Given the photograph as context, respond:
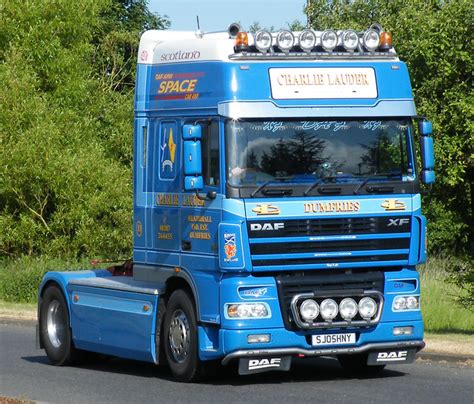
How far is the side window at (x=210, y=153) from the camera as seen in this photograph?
13.3 m

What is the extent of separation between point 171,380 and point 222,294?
1.63m

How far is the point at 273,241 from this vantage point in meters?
13.2

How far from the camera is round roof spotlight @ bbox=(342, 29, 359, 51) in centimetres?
1406

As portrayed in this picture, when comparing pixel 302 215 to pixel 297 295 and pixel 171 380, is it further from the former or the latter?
pixel 171 380

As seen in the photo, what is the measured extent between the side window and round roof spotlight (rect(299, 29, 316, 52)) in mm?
1358

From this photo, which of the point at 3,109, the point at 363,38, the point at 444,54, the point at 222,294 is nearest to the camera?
the point at 222,294

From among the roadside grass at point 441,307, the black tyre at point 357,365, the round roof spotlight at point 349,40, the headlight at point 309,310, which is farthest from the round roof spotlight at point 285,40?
the roadside grass at point 441,307

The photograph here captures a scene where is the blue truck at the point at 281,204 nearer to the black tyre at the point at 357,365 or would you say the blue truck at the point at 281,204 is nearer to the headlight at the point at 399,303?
the headlight at the point at 399,303

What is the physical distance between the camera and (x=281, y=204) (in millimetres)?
13227

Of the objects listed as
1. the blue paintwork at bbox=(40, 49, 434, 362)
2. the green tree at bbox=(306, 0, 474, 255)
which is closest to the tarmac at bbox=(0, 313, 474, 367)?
the blue paintwork at bbox=(40, 49, 434, 362)

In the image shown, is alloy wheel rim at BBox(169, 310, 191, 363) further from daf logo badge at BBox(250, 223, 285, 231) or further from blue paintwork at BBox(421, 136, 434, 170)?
blue paintwork at BBox(421, 136, 434, 170)

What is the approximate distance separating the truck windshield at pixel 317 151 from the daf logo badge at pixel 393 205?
281 millimetres

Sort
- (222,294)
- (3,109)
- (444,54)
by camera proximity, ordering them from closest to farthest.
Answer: (222,294) < (444,54) < (3,109)

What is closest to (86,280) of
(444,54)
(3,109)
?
(444,54)
